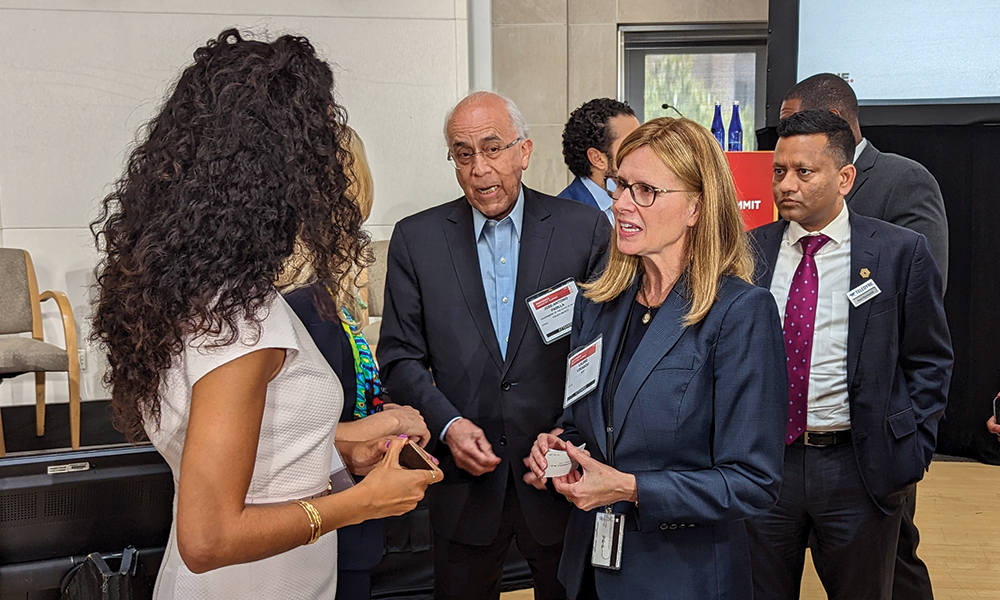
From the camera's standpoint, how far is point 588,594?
1625 mm

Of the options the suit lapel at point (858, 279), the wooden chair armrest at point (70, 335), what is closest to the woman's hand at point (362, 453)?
the suit lapel at point (858, 279)

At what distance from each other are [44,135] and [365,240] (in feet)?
13.6

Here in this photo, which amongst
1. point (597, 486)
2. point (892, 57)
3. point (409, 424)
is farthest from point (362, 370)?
point (892, 57)

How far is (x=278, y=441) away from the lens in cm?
118

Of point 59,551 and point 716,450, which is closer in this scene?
point 716,450

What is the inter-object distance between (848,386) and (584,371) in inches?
34.4

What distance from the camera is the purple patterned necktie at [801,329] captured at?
2115 millimetres

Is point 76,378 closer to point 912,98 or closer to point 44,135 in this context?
point 44,135

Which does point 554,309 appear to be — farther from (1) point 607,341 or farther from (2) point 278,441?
(2) point 278,441

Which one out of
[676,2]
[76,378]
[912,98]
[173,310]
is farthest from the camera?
[676,2]

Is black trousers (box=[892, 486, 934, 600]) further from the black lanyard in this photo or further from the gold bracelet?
the gold bracelet

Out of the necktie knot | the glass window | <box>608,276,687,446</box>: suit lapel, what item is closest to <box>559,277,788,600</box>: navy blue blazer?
<box>608,276,687,446</box>: suit lapel

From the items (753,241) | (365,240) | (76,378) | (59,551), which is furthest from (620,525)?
(76,378)

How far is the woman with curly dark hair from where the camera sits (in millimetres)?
1047
